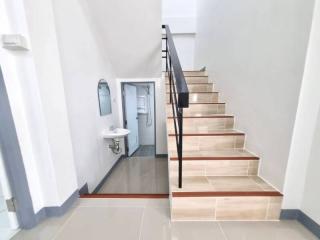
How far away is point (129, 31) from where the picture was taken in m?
2.63

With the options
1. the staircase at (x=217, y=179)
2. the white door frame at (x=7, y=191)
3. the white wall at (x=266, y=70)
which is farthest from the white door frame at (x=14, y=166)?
the white wall at (x=266, y=70)

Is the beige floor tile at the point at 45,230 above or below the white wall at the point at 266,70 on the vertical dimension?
below

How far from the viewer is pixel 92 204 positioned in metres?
1.61

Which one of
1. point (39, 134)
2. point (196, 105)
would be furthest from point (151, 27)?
point (39, 134)

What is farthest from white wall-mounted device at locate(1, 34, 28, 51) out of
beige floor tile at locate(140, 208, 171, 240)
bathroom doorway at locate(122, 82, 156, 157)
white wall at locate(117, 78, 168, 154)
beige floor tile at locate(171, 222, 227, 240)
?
bathroom doorway at locate(122, 82, 156, 157)

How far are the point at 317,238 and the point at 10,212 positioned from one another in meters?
2.34

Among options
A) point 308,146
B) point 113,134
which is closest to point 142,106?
point 113,134

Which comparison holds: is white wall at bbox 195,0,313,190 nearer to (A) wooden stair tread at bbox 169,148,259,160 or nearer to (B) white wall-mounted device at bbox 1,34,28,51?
(A) wooden stair tread at bbox 169,148,259,160

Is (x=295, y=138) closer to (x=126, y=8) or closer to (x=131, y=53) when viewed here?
(x=126, y=8)

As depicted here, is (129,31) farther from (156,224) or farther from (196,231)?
(196,231)

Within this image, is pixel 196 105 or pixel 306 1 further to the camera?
pixel 196 105

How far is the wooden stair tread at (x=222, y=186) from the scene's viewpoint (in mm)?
1354

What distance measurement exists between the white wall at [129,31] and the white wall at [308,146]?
205 centimetres

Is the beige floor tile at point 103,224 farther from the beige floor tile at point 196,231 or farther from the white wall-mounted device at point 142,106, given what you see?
the white wall-mounted device at point 142,106
